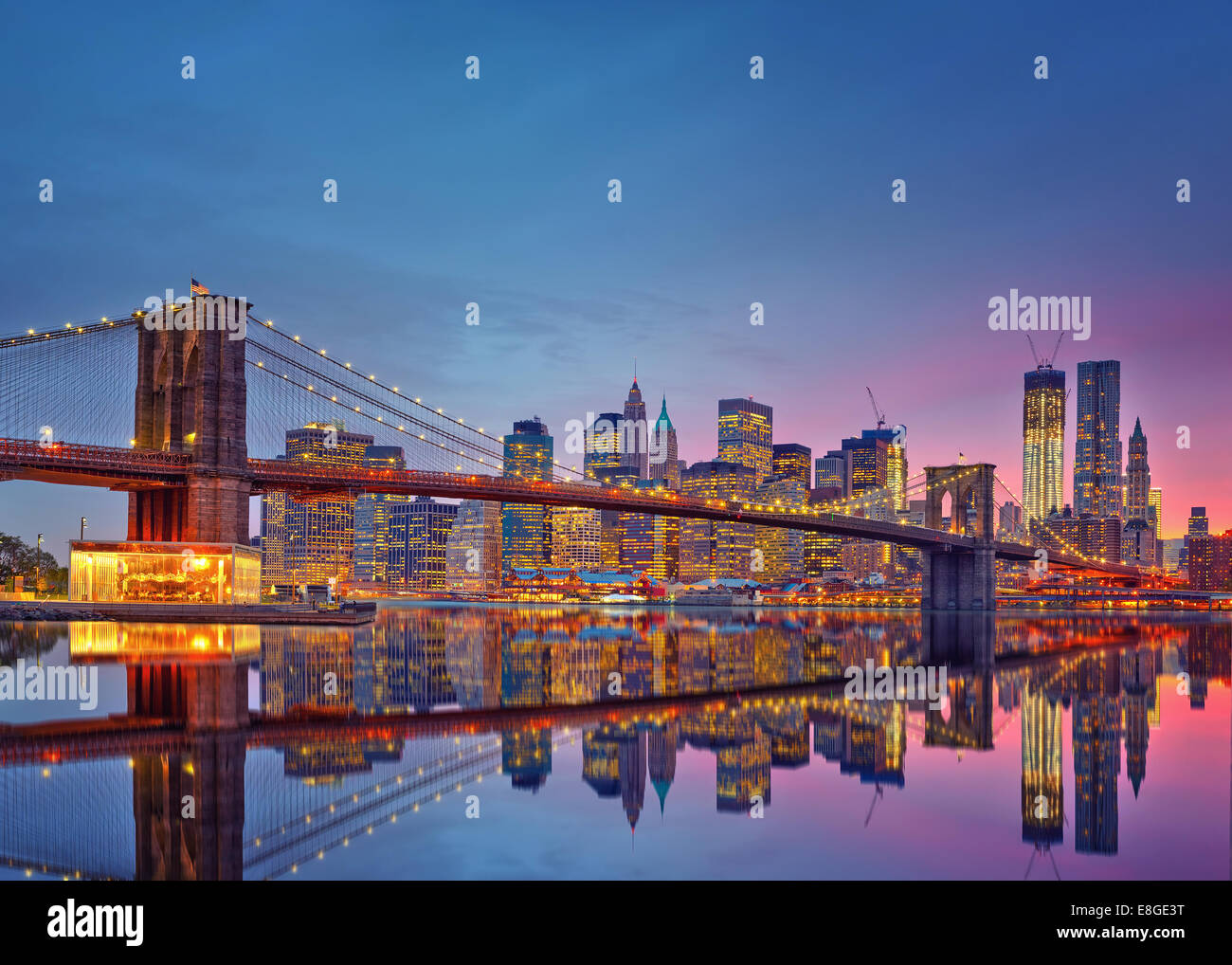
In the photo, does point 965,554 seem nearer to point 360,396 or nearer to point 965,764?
point 360,396

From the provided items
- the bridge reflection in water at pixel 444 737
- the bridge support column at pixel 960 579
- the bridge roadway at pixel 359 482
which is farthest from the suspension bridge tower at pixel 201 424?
the bridge support column at pixel 960 579

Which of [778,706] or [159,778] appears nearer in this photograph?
[159,778]

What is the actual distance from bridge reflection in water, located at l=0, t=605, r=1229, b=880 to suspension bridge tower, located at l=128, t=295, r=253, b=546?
18.0 metres

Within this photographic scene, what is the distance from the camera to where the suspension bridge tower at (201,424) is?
54.0 metres

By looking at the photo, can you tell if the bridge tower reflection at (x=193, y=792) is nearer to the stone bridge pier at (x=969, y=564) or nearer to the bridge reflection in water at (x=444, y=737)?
the bridge reflection in water at (x=444, y=737)

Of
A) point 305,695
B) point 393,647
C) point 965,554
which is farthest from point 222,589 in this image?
point 965,554

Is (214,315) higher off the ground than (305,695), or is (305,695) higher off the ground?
(214,315)

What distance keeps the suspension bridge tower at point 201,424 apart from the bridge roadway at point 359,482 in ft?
4.42

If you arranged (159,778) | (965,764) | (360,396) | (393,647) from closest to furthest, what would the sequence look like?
(159,778) < (965,764) < (393,647) < (360,396)

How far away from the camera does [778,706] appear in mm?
21484

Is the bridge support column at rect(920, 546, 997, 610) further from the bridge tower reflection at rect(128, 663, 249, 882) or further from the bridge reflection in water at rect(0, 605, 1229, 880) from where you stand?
the bridge tower reflection at rect(128, 663, 249, 882)
